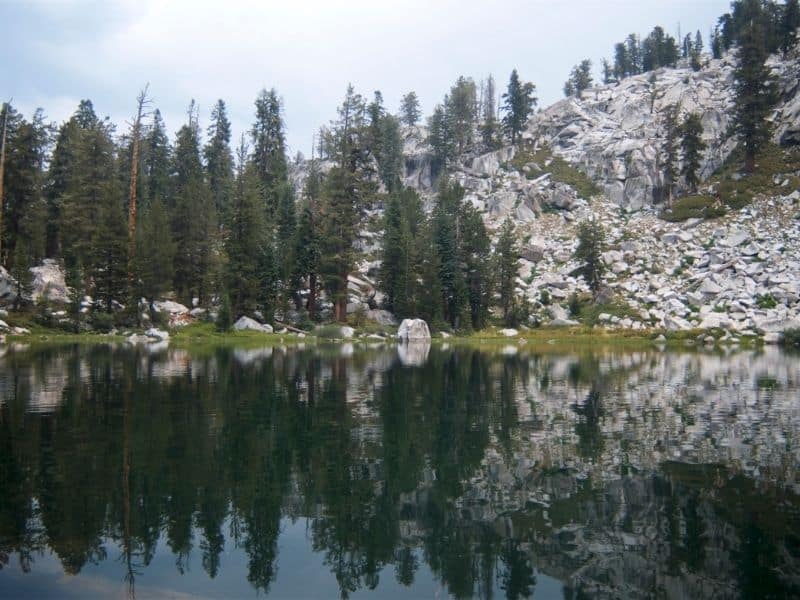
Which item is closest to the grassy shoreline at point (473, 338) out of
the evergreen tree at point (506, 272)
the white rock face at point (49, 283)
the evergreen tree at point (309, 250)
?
the evergreen tree at point (506, 272)

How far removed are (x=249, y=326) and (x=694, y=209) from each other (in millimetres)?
67307

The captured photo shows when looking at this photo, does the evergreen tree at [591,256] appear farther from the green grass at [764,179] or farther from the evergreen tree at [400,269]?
the green grass at [764,179]

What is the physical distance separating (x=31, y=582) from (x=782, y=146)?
10760 cm

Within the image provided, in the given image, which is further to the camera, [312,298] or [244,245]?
[312,298]

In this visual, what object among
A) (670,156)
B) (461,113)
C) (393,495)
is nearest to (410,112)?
(461,113)

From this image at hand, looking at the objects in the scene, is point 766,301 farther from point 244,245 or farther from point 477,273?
point 244,245

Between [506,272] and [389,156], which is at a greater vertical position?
[389,156]

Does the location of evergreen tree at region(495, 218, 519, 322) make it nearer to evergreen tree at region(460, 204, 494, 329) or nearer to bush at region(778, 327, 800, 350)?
evergreen tree at region(460, 204, 494, 329)

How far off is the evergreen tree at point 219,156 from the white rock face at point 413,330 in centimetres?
4471

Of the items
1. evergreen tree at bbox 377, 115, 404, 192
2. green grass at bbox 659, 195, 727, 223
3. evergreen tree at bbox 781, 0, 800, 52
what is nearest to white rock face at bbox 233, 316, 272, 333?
evergreen tree at bbox 377, 115, 404, 192

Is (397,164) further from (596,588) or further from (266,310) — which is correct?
(596,588)

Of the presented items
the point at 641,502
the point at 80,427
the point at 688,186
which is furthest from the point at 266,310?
the point at 688,186

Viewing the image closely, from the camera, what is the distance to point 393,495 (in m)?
10.3

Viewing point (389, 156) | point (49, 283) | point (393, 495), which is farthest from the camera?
point (389, 156)
